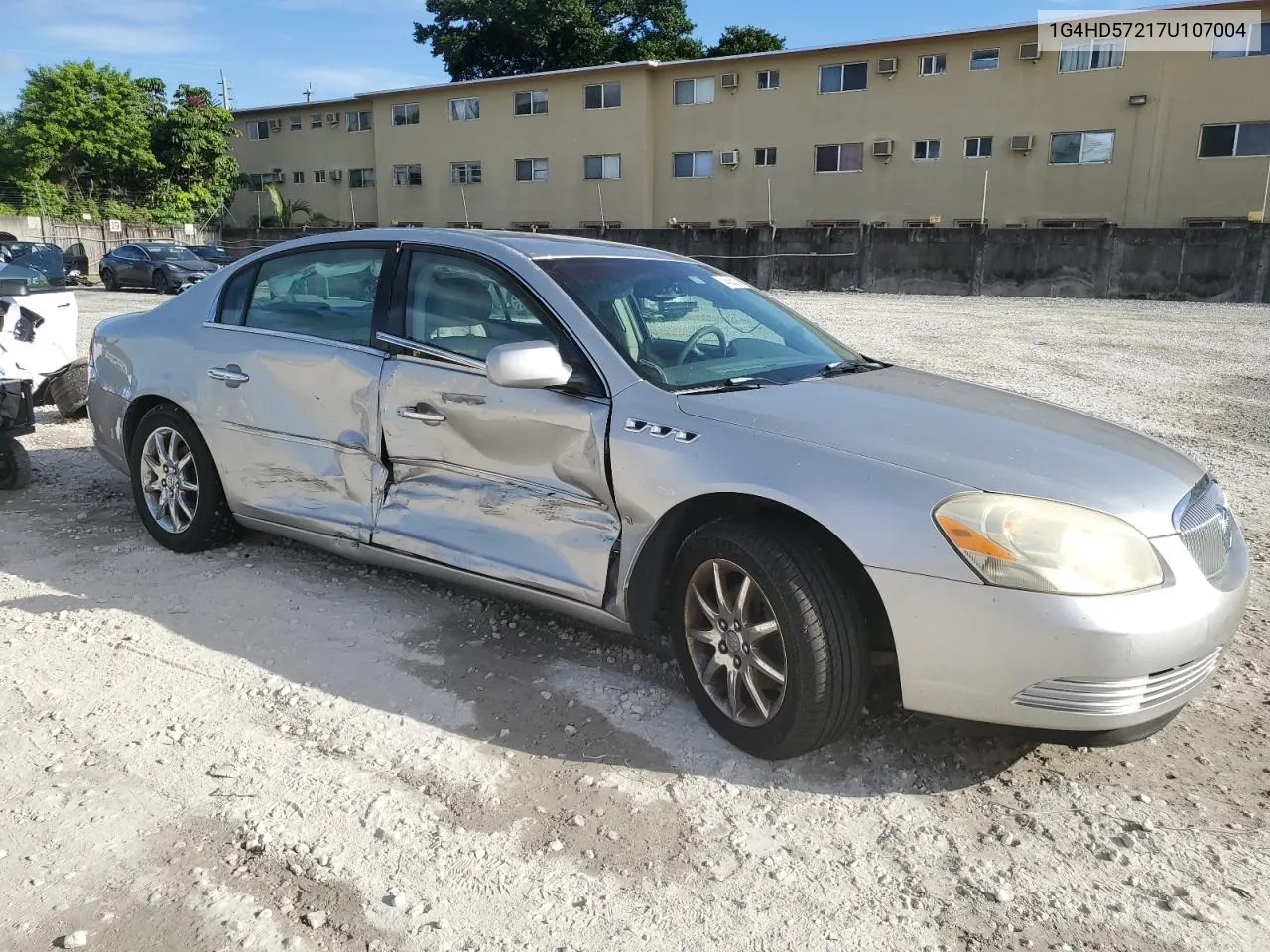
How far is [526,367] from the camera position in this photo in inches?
122

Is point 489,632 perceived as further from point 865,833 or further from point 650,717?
point 865,833

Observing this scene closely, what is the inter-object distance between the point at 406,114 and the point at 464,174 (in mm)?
3965

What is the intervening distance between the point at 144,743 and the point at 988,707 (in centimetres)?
251

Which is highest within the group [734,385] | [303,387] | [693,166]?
[693,166]

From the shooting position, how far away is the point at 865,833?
260 centimetres

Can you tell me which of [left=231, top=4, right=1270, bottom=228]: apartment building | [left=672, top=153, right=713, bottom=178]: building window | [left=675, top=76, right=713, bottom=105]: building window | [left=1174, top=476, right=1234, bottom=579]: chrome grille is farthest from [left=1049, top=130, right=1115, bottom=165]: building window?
[left=1174, top=476, right=1234, bottom=579]: chrome grille

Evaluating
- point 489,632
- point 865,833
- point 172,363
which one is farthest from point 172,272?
point 865,833

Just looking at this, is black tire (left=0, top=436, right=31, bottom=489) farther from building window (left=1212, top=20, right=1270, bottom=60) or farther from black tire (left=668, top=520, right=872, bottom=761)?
building window (left=1212, top=20, right=1270, bottom=60)

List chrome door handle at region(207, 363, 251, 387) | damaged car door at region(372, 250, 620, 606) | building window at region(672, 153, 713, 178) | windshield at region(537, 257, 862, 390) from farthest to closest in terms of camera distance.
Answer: building window at region(672, 153, 713, 178)
chrome door handle at region(207, 363, 251, 387)
windshield at region(537, 257, 862, 390)
damaged car door at region(372, 250, 620, 606)

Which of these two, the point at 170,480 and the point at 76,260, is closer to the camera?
the point at 170,480

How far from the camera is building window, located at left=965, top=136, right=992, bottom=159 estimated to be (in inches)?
1203

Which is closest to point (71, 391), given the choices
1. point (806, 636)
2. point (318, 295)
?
point (318, 295)

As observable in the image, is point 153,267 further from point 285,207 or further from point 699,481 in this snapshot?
point 699,481

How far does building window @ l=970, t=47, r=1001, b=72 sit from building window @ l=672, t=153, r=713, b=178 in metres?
9.32
